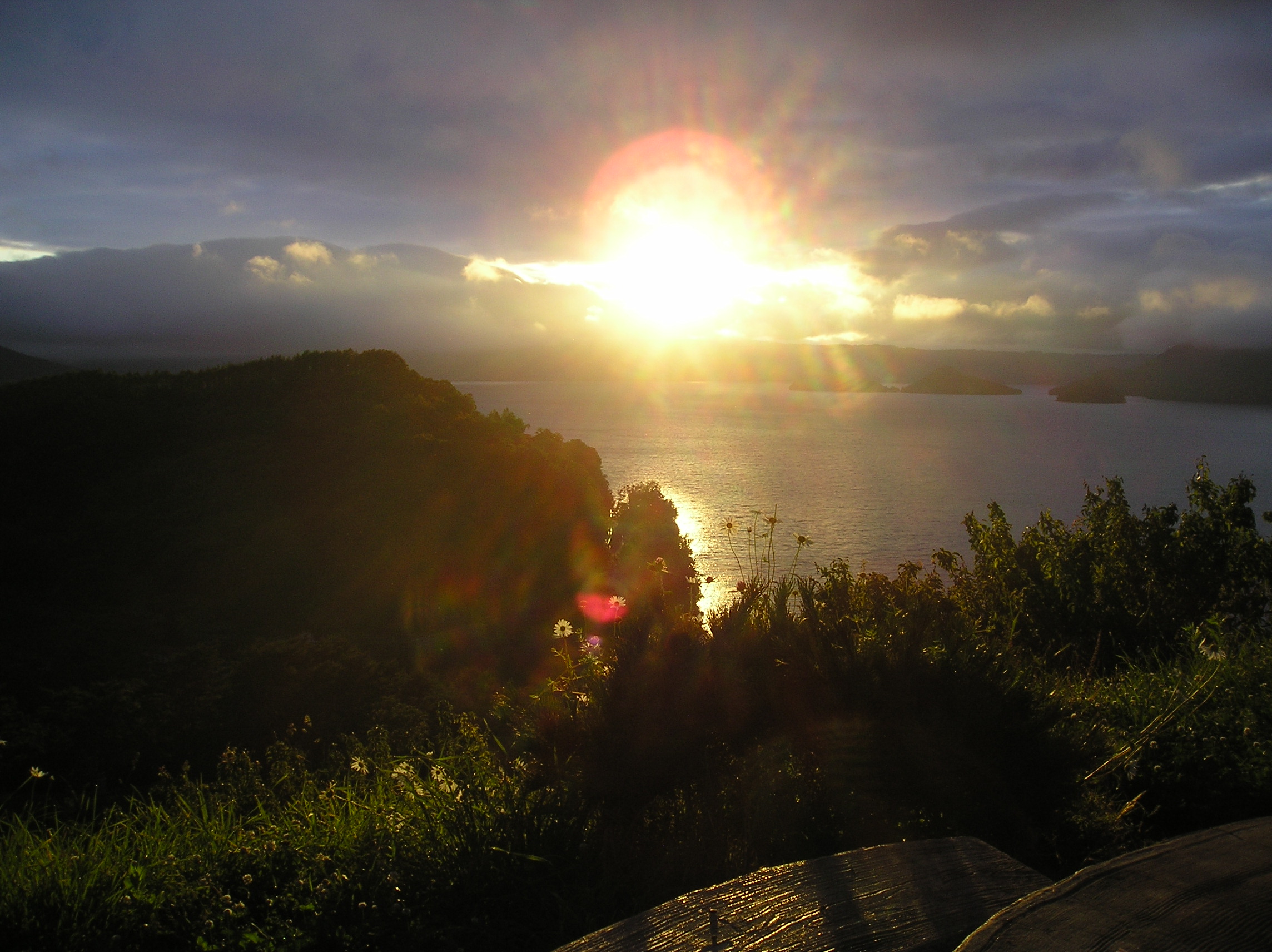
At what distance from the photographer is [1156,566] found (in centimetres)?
1258

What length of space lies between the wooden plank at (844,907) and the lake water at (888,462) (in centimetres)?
2088

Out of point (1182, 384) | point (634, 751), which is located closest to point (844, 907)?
point (634, 751)

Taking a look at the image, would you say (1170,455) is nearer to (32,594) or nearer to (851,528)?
(851,528)

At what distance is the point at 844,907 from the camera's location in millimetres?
1747

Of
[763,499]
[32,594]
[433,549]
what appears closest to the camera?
[32,594]

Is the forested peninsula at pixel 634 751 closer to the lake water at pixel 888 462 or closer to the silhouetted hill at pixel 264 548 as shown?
the silhouetted hill at pixel 264 548

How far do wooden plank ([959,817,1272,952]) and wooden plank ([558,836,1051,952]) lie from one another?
206 mm

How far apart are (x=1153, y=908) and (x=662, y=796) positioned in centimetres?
192

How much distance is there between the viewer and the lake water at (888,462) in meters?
43.8

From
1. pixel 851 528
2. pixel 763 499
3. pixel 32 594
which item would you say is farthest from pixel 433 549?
pixel 763 499

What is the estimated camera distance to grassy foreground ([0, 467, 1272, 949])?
2.55m

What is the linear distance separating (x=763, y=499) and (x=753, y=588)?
51079 mm

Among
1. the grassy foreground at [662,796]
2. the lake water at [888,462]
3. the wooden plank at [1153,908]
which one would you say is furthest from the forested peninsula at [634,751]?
the lake water at [888,462]

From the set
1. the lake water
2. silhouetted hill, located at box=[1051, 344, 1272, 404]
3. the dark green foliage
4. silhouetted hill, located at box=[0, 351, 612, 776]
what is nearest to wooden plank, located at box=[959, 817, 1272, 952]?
the dark green foliage
